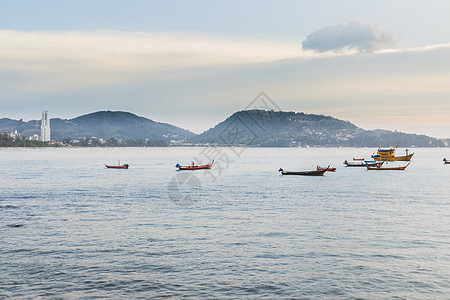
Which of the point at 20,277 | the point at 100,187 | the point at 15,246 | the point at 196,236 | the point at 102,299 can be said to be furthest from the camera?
the point at 100,187

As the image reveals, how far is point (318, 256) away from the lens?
89.9 ft

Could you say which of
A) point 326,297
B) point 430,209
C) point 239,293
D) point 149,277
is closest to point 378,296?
point 326,297

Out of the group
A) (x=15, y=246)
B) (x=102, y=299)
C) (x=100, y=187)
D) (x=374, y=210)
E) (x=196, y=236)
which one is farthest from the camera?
(x=100, y=187)

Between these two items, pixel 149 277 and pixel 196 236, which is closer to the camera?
pixel 149 277

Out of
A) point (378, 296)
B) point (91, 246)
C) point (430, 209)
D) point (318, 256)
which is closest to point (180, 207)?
point (91, 246)

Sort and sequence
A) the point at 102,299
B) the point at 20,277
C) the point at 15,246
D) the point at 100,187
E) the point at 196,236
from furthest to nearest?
the point at 100,187 < the point at 196,236 < the point at 15,246 < the point at 20,277 < the point at 102,299

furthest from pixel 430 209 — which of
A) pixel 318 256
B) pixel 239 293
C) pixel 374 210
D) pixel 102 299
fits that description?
pixel 102 299

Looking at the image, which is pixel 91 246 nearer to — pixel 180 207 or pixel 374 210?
pixel 180 207

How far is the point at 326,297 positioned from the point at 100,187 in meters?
61.7

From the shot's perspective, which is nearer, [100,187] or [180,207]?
[180,207]

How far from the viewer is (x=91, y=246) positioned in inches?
1179

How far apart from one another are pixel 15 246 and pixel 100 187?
46.8 meters

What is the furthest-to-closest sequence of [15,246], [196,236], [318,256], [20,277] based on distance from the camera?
[196,236] < [15,246] < [318,256] < [20,277]

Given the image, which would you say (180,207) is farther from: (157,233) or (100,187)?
(100,187)
